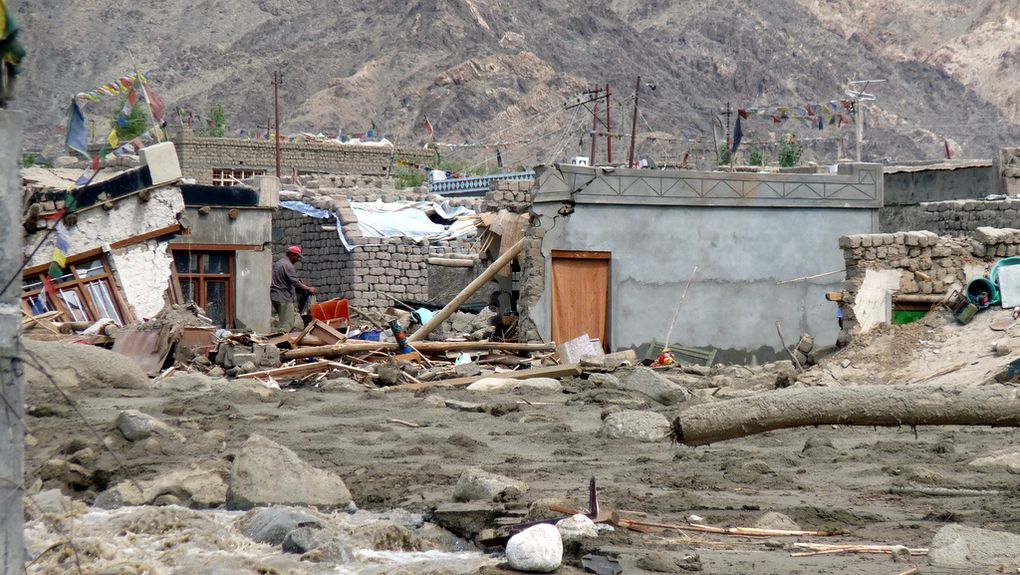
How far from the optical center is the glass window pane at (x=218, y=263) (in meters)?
20.7

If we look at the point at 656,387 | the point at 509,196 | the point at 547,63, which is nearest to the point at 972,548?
the point at 656,387

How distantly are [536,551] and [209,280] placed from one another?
1532 cm

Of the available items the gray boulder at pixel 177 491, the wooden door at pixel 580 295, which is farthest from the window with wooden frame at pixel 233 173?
the gray boulder at pixel 177 491

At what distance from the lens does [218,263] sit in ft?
68.1

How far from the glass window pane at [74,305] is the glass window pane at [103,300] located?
0.65 feet

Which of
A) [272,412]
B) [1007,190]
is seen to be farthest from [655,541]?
[1007,190]

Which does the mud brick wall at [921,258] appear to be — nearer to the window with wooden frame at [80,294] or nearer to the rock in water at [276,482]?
the rock in water at [276,482]

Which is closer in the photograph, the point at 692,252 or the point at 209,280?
the point at 692,252

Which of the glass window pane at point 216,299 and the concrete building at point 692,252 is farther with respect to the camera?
the glass window pane at point 216,299

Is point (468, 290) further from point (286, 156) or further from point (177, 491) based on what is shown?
point (286, 156)

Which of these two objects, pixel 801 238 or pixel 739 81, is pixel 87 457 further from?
pixel 739 81

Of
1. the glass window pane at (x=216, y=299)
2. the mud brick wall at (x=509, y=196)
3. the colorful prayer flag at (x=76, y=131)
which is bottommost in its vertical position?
the glass window pane at (x=216, y=299)

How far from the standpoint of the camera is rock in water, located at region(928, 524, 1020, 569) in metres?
5.99

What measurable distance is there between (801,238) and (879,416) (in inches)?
474
